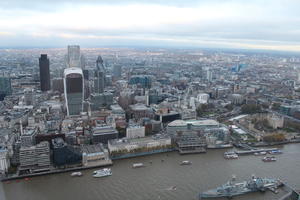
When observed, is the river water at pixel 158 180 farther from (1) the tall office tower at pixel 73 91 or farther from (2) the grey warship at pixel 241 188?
(1) the tall office tower at pixel 73 91

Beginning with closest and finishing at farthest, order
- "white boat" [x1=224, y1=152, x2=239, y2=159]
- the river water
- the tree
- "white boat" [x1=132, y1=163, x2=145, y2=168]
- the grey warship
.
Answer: the grey warship
the river water
"white boat" [x1=132, y1=163, x2=145, y2=168]
"white boat" [x1=224, y1=152, x2=239, y2=159]
the tree

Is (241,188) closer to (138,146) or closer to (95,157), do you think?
(138,146)

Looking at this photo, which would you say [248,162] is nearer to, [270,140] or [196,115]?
[270,140]

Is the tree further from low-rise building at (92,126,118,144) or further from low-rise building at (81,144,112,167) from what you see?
low-rise building at (81,144,112,167)

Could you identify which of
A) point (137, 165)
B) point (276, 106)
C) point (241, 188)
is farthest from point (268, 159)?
point (276, 106)

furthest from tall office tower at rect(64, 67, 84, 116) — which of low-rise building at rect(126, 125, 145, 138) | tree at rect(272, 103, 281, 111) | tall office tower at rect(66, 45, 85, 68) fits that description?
tree at rect(272, 103, 281, 111)

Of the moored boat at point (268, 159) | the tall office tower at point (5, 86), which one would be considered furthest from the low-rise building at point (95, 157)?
the tall office tower at point (5, 86)
